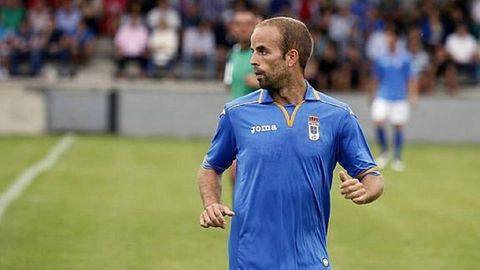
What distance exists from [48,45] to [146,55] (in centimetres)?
242

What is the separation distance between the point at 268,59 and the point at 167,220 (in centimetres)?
893

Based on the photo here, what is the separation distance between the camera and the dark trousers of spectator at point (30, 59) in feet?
103

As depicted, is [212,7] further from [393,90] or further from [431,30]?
[393,90]

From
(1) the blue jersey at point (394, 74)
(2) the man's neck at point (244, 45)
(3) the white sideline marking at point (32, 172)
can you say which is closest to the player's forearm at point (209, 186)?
(2) the man's neck at point (244, 45)

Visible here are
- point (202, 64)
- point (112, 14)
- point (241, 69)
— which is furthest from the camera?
point (112, 14)

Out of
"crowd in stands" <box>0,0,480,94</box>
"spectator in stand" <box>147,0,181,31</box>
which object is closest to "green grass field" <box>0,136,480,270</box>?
"crowd in stands" <box>0,0,480,94</box>

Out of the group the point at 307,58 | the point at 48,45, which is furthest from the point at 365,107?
the point at 307,58

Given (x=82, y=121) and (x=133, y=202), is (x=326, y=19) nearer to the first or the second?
(x=82, y=121)

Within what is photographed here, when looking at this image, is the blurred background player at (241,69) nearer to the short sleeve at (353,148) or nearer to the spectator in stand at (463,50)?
the short sleeve at (353,148)

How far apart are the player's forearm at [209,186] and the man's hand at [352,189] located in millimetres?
739

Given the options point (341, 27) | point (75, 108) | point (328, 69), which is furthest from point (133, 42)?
point (341, 27)

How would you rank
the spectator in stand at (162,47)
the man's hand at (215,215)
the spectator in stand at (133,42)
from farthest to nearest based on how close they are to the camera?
the spectator in stand at (162,47) → the spectator in stand at (133,42) → the man's hand at (215,215)

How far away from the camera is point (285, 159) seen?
6.29m

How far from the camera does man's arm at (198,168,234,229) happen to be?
623 centimetres
